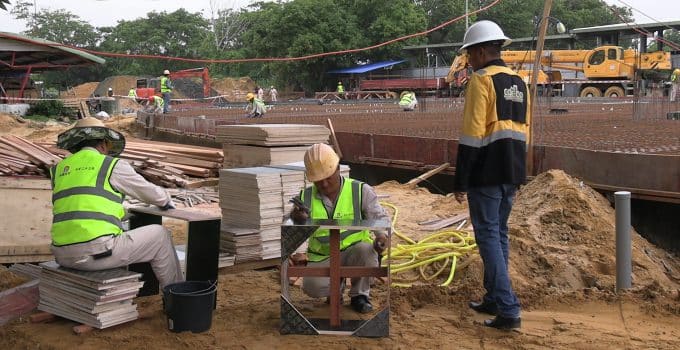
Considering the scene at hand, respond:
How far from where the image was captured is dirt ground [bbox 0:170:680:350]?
14.4ft

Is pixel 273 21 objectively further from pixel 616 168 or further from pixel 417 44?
pixel 616 168

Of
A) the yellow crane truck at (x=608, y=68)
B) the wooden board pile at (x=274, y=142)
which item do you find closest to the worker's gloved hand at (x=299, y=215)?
the wooden board pile at (x=274, y=142)

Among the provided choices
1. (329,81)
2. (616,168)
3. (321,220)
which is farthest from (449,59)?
(321,220)

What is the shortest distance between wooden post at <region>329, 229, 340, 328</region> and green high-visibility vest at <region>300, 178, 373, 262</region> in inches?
11.3

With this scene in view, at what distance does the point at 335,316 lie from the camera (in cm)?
454

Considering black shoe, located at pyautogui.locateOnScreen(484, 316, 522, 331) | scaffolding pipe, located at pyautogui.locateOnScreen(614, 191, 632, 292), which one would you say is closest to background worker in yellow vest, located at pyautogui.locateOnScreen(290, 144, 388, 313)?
black shoe, located at pyautogui.locateOnScreen(484, 316, 522, 331)

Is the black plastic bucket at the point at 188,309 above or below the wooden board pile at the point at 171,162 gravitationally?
below

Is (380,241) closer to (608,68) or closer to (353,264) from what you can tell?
(353,264)

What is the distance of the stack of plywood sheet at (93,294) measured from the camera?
14.6 feet

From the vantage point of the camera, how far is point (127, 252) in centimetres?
463

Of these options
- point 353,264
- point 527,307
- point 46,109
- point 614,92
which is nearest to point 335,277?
point 353,264

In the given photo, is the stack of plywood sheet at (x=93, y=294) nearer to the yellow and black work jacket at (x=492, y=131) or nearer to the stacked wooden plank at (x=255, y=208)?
the stacked wooden plank at (x=255, y=208)

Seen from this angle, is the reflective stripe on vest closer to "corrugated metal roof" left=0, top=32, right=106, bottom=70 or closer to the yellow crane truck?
"corrugated metal roof" left=0, top=32, right=106, bottom=70

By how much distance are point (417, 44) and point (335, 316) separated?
57311 mm
